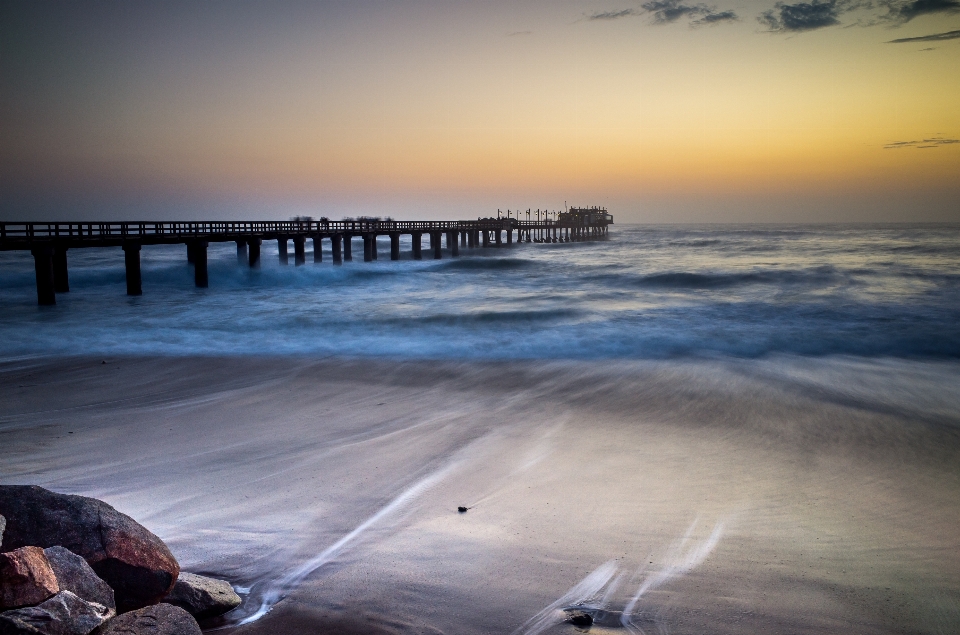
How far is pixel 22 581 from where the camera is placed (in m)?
2.78

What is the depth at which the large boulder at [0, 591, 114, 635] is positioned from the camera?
2652mm

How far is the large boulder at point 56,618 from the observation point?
2.65 meters

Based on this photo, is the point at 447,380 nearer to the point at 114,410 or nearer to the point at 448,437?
the point at 448,437

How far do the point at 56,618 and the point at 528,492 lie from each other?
12.9 ft

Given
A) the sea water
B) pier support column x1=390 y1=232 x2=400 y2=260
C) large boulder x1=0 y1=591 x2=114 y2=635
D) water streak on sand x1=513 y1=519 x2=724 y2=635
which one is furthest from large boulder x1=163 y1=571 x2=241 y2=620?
pier support column x1=390 y1=232 x2=400 y2=260

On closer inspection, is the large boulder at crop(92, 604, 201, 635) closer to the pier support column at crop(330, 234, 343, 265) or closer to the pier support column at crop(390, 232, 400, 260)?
the pier support column at crop(330, 234, 343, 265)

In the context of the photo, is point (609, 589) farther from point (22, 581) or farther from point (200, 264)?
point (200, 264)

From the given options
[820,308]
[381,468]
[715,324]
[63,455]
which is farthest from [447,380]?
[820,308]

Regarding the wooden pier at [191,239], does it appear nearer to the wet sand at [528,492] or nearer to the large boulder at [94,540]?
the wet sand at [528,492]

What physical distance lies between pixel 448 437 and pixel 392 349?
6.89 metres

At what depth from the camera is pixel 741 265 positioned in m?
39.4

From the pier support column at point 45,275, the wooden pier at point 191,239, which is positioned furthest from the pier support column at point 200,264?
the pier support column at point 45,275

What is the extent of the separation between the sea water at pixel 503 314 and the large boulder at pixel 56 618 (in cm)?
1085

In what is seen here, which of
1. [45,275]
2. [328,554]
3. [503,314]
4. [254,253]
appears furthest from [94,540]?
[254,253]
